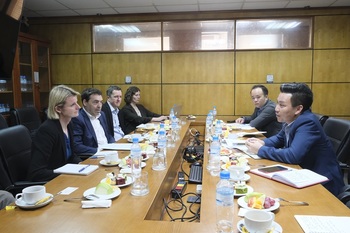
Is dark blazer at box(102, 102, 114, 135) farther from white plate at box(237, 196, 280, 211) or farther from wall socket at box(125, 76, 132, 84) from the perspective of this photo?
white plate at box(237, 196, 280, 211)

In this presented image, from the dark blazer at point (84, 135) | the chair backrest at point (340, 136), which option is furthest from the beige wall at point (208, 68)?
the dark blazer at point (84, 135)

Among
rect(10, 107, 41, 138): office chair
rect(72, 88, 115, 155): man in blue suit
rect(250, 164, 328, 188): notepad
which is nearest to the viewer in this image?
rect(250, 164, 328, 188): notepad

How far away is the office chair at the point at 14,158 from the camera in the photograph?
1871mm

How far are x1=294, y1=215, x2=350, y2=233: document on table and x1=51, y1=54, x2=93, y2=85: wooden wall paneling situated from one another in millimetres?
4917

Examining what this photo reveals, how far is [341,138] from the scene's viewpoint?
2641 mm

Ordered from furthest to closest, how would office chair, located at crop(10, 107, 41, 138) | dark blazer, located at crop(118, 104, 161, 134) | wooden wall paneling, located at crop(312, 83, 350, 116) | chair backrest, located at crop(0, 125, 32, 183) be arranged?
wooden wall paneling, located at crop(312, 83, 350, 116) → dark blazer, located at crop(118, 104, 161, 134) → office chair, located at crop(10, 107, 41, 138) → chair backrest, located at crop(0, 125, 32, 183)

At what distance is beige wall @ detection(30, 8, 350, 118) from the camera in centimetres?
486

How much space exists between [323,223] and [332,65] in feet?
14.8

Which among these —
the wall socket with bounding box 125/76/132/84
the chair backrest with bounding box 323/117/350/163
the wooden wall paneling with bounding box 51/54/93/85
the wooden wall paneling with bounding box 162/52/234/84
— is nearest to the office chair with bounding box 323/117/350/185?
the chair backrest with bounding box 323/117/350/163

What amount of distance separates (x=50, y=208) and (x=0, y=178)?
0.86m

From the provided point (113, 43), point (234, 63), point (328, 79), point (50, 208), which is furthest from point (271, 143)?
point (113, 43)

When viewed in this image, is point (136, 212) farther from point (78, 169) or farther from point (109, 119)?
point (109, 119)

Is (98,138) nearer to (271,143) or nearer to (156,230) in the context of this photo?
(271,143)

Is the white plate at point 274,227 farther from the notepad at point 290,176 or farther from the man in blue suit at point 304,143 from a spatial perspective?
the man in blue suit at point 304,143
